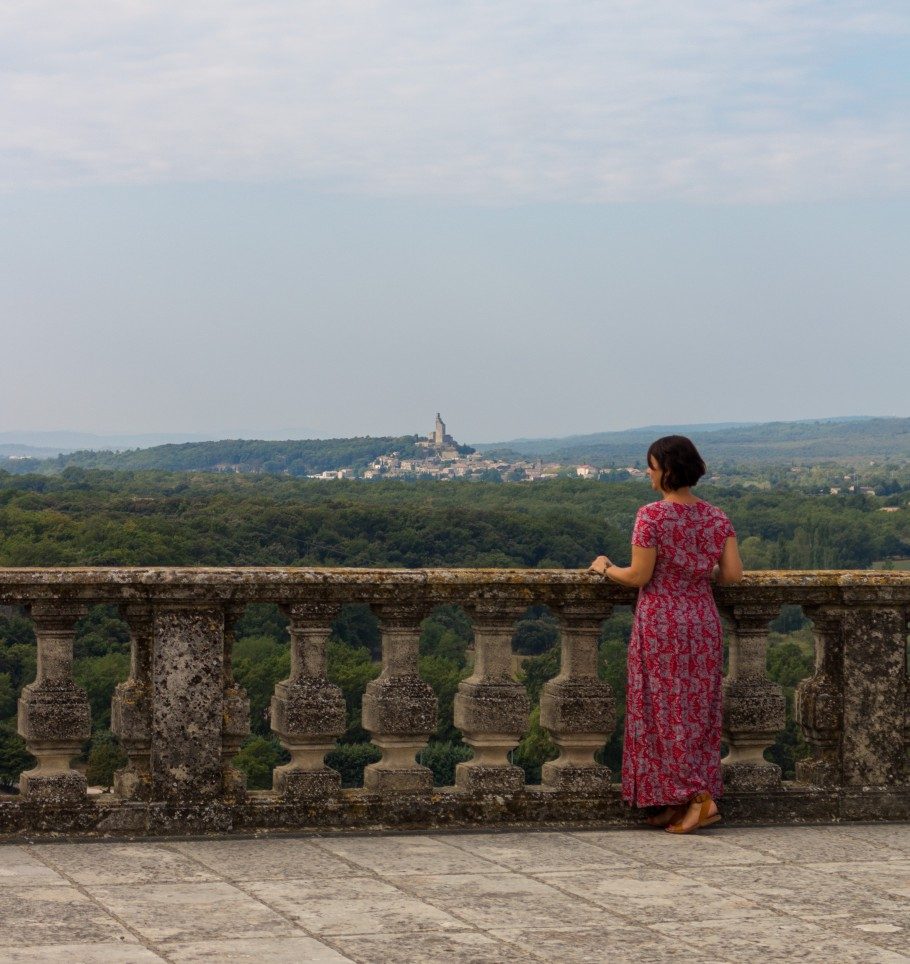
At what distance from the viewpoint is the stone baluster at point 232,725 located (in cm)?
609

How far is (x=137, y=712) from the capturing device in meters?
6.04

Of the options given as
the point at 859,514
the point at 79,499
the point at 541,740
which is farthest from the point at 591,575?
the point at 859,514

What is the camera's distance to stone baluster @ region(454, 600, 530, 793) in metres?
6.32

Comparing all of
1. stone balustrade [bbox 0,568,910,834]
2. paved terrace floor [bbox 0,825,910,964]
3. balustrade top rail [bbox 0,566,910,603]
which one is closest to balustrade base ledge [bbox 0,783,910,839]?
stone balustrade [bbox 0,568,910,834]

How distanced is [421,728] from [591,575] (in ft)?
3.03

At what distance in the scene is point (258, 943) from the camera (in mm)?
4379

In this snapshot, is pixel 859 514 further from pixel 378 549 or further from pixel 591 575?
pixel 591 575

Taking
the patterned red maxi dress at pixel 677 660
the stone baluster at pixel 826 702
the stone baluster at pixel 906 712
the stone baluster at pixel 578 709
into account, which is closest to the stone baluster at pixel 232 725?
the stone baluster at pixel 578 709

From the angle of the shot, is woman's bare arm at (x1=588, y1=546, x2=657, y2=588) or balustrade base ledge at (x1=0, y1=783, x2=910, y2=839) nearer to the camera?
balustrade base ledge at (x1=0, y1=783, x2=910, y2=839)

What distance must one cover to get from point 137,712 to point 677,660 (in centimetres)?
212

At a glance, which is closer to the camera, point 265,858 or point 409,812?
point 265,858

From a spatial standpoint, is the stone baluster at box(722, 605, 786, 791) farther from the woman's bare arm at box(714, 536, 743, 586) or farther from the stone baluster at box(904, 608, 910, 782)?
the stone baluster at box(904, 608, 910, 782)

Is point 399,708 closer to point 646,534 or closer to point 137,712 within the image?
point 137,712

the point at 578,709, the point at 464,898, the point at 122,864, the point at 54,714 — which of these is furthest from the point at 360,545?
the point at 464,898
